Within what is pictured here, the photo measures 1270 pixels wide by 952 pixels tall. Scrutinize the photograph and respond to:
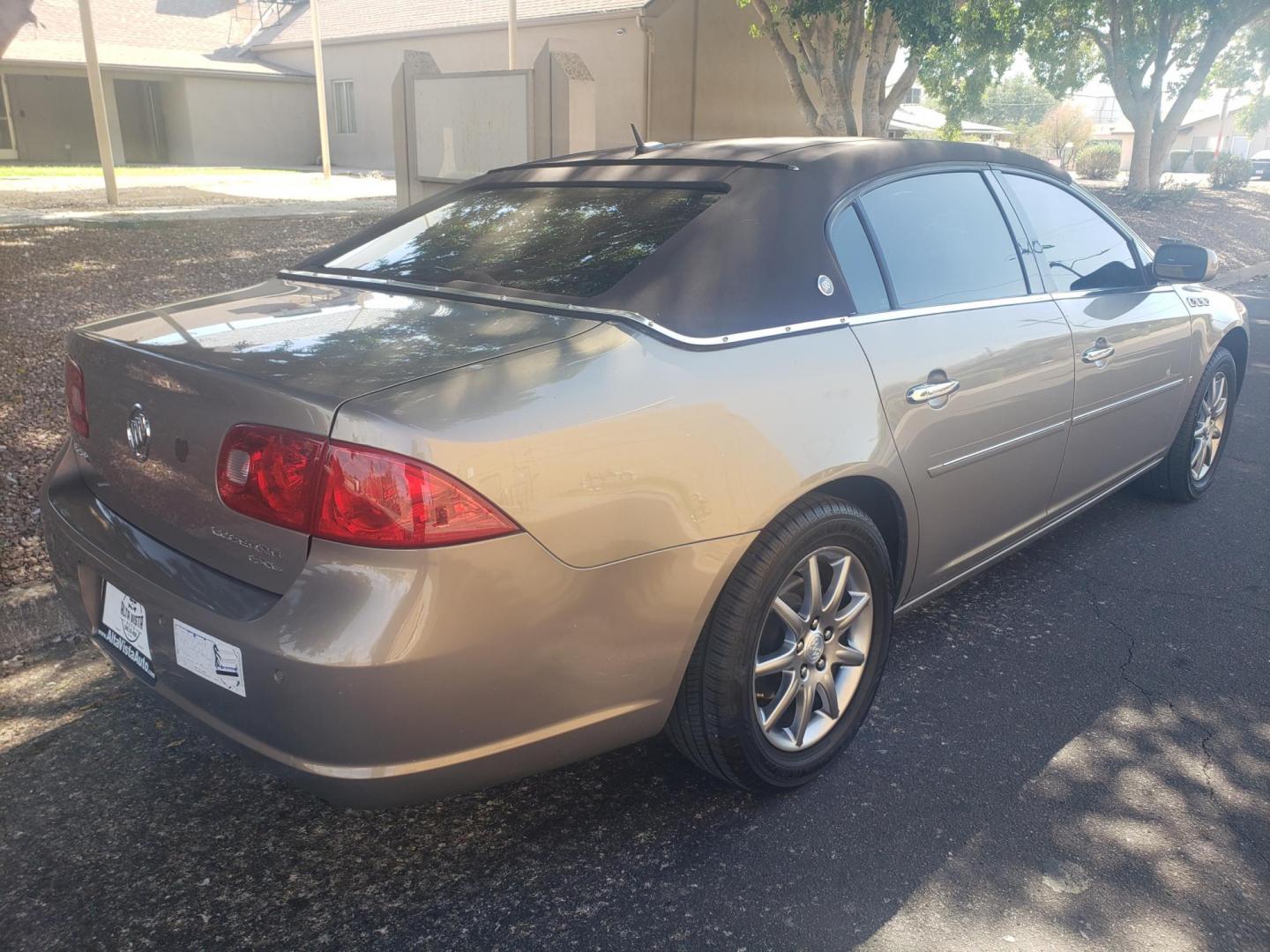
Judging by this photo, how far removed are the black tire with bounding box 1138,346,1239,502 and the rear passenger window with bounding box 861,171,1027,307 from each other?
174cm

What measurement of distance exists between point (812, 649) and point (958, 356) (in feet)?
3.32

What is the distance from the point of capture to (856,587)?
9.44ft

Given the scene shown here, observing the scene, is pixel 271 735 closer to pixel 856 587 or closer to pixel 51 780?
pixel 51 780

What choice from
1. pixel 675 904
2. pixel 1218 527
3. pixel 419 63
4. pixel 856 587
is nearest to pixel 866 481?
pixel 856 587

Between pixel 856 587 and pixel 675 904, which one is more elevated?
pixel 856 587

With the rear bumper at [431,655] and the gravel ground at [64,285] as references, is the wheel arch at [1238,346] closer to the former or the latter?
the rear bumper at [431,655]

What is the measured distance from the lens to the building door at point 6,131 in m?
27.5

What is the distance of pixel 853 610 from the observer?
9.33ft

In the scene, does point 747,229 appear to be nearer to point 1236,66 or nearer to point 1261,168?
point 1236,66

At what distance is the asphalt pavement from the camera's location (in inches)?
90.0

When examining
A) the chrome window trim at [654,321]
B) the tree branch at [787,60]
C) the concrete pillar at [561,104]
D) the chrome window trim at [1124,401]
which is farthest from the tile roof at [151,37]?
the chrome window trim at [1124,401]

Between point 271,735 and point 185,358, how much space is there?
2.86 feet

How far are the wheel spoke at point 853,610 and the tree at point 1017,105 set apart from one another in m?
90.5

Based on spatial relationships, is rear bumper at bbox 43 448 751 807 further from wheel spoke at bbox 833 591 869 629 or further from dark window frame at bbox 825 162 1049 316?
dark window frame at bbox 825 162 1049 316
